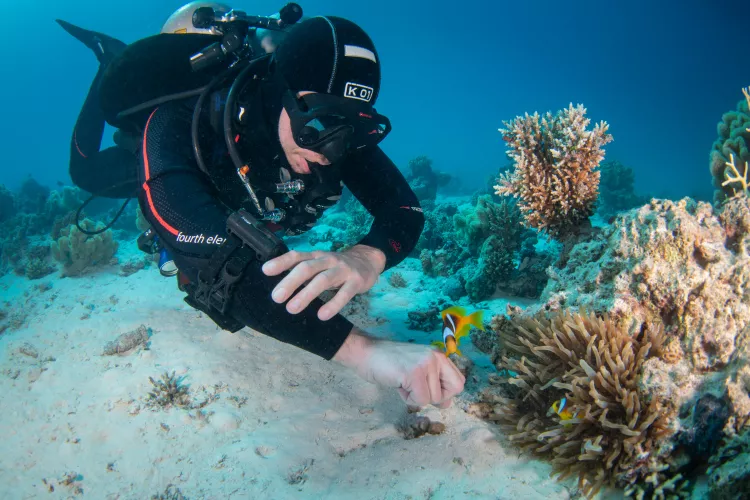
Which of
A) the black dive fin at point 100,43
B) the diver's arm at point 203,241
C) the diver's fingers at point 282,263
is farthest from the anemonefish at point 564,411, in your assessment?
the black dive fin at point 100,43

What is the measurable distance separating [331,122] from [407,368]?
1894 mm

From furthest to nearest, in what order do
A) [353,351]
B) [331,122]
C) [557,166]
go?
[557,166] < [331,122] < [353,351]

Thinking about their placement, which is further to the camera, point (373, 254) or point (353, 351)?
point (373, 254)

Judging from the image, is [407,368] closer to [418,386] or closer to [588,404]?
[418,386]

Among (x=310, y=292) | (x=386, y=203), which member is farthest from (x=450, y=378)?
(x=386, y=203)

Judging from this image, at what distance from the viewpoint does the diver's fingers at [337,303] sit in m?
1.72

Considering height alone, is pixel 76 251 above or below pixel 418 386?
above

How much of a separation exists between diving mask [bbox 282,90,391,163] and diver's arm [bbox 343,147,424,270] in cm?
67

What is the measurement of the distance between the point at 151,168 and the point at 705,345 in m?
3.76

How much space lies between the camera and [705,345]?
2268 millimetres

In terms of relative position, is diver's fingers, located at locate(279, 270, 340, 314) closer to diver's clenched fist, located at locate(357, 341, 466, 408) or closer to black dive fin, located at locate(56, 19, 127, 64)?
diver's clenched fist, located at locate(357, 341, 466, 408)

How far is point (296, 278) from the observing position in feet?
5.39

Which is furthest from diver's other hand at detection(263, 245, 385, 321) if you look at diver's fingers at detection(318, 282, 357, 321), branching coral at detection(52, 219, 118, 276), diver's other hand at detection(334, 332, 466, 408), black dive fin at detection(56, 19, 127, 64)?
branching coral at detection(52, 219, 118, 276)

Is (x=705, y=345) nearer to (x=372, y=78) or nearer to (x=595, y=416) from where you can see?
(x=595, y=416)
